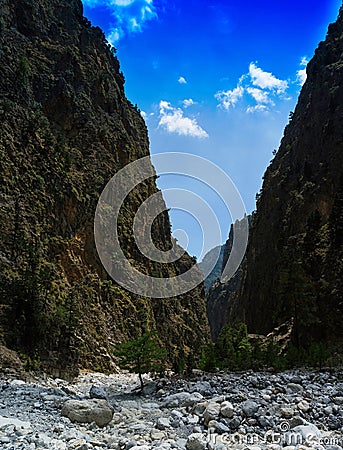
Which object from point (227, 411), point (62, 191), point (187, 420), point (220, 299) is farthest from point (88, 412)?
point (220, 299)

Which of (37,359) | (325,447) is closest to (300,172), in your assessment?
(37,359)

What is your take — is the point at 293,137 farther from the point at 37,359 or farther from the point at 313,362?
the point at 37,359

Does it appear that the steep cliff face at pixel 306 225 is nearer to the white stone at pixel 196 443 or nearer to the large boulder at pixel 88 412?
the large boulder at pixel 88 412

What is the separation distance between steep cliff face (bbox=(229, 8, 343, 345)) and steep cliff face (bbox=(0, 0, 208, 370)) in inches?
322

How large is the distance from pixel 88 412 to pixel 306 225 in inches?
1064

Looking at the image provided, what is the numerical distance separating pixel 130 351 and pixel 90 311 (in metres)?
16.8

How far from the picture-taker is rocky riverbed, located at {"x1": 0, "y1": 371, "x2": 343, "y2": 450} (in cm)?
591

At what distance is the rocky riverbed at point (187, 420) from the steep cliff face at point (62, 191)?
29.3ft

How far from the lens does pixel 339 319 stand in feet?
70.3

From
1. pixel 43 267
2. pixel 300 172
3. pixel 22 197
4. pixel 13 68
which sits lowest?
pixel 43 267

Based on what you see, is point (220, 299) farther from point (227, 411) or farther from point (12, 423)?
point (12, 423)

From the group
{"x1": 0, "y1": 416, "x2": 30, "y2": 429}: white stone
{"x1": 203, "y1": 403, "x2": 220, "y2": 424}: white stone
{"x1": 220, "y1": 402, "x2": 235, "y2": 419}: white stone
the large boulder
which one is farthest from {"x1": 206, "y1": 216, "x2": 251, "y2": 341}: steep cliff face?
{"x1": 0, "y1": 416, "x2": 30, "y2": 429}: white stone

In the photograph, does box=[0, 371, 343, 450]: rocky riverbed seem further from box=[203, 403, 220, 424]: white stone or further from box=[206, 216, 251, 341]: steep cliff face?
box=[206, 216, 251, 341]: steep cliff face

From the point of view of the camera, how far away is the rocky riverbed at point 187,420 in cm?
591
